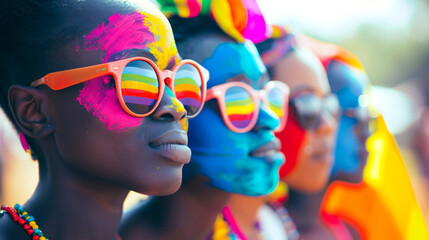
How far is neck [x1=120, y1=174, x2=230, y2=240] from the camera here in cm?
259

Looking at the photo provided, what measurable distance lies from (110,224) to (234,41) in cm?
107

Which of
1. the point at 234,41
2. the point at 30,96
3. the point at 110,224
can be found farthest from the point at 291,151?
the point at 30,96

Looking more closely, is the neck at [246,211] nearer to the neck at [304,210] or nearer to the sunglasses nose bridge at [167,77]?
the neck at [304,210]

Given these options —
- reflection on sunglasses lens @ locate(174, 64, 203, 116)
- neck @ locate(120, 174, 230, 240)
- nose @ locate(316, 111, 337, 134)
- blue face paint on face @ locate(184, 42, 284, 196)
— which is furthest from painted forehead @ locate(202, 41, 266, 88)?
nose @ locate(316, 111, 337, 134)

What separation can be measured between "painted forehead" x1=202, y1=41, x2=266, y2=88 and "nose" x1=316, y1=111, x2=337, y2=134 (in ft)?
3.21

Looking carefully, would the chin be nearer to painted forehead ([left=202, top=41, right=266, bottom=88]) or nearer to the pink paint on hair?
the pink paint on hair

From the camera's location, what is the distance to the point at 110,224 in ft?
6.70

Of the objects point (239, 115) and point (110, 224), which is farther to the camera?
point (239, 115)

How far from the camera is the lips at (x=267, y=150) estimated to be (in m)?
2.59

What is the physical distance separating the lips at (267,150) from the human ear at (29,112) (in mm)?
1032

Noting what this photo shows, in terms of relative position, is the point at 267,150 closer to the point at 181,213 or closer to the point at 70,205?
the point at 181,213

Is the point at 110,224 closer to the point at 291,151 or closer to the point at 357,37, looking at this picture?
the point at 291,151

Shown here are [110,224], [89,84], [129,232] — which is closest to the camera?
[89,84]

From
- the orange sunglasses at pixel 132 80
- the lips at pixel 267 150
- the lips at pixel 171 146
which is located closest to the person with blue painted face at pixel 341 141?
the lips at pixel 267 150
